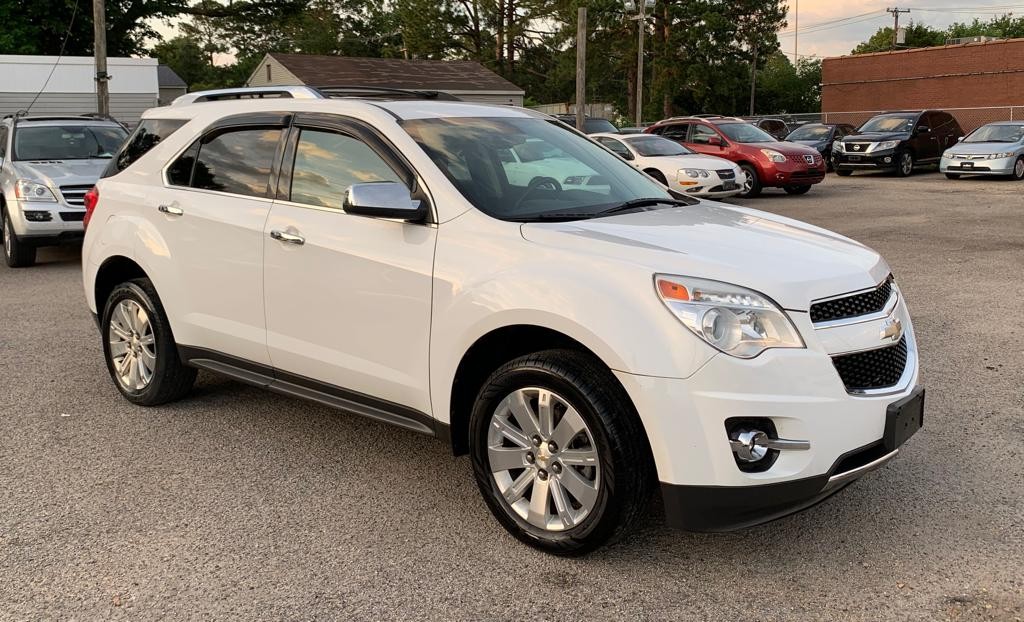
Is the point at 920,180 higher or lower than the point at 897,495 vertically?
higher

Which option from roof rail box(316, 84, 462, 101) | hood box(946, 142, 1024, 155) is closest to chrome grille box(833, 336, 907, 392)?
roof rail box(316, 84, 462, 101)

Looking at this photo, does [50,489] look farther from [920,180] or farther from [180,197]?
[920,180]

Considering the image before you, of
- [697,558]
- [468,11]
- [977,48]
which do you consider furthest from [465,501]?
[468,11]

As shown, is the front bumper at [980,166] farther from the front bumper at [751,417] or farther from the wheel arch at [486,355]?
the wheel arch at [486,355]

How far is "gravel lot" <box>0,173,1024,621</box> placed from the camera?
10.7 feet

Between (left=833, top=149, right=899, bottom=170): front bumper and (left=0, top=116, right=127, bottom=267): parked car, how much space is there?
18879mm

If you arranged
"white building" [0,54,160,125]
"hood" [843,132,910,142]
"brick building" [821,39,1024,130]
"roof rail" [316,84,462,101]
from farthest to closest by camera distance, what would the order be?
"brick building" [821,39,1024,130]
"white building" [0,54,160,125]
"hood" [843,132,910,142]
"roof rail" [316,84,462,101]

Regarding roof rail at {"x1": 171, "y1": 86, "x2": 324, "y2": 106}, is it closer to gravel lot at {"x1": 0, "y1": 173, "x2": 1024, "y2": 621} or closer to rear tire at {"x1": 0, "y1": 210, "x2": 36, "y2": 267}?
gravel lot at {"x1": 0, "y1": 173, "x2": 1024, "y2": 621}

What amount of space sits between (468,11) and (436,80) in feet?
63.5

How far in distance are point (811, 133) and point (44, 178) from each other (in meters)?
22.6

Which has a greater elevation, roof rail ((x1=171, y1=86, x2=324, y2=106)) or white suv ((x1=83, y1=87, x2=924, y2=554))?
roof rail ((x1=171, y1=86, x2=324, y2=106))

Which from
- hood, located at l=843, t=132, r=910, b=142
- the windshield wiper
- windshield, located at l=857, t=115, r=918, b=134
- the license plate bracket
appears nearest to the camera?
the license plate bracket

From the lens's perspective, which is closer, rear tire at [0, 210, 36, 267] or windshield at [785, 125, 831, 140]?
rear tire at [0, 210, 36, 267]

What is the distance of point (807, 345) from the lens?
10.6 feet
